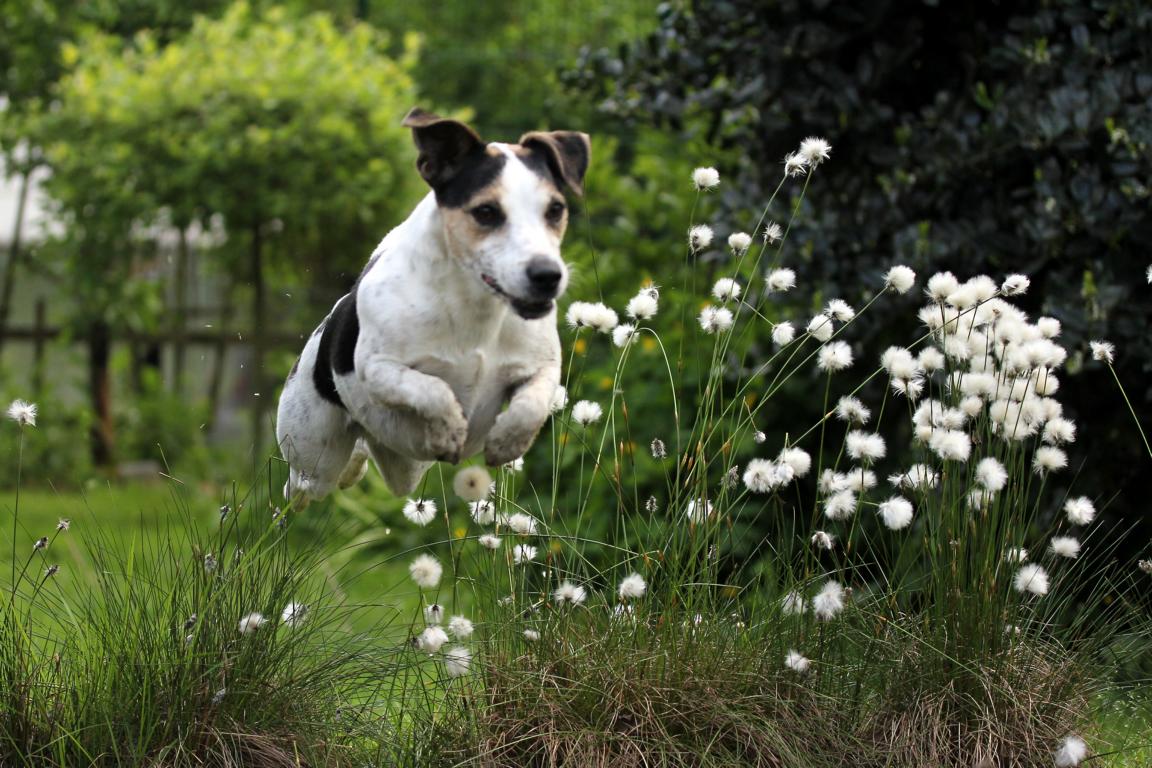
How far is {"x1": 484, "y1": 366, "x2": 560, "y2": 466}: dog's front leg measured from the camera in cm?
235

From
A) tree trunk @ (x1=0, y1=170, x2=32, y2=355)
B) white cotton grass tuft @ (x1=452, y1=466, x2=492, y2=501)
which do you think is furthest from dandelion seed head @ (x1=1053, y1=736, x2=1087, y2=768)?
tree trunk @ (x1=0, y1=170, x2=32, y2=355)

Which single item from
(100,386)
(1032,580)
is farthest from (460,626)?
(100,386)

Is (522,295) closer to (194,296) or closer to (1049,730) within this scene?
(1049,730)

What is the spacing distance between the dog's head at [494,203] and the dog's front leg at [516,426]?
151 millimetres

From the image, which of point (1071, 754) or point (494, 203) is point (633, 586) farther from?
point (494, 203)

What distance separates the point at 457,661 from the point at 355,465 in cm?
82

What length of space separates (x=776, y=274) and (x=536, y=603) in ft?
3.69

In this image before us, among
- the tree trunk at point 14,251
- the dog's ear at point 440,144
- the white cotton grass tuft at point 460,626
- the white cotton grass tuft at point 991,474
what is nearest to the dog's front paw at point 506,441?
the dog's ear at point 440,144

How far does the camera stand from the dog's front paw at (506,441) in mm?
2354

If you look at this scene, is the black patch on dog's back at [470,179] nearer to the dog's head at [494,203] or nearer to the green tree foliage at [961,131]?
the dog's head at [494,203]

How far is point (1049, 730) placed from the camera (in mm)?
3861

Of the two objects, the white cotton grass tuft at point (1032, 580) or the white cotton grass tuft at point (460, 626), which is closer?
the white cotton grass tuft at point (460, 626)

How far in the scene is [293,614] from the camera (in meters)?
3.54

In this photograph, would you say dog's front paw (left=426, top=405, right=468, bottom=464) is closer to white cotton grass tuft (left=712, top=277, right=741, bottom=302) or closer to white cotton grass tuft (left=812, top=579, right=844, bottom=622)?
white cotton grass tuft (left=712, top=277, right=741, bottom=302)
